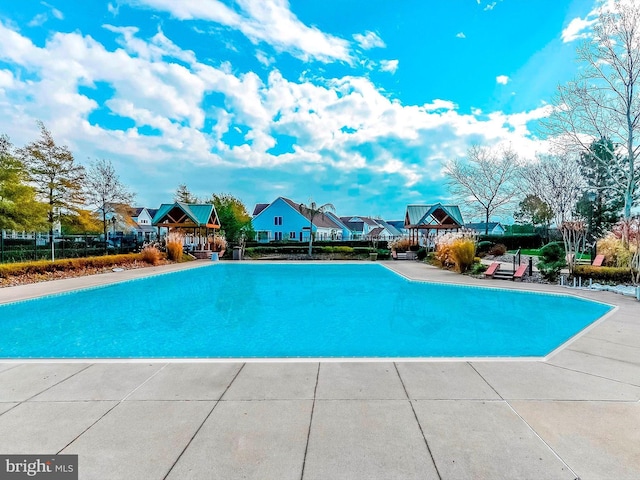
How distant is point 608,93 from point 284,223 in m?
32.4

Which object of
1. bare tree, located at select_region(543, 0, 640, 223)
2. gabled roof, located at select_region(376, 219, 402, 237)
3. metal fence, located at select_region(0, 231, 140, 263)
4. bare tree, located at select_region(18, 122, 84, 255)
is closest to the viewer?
metal fence, located at select_region(0, 231, 140, 263)

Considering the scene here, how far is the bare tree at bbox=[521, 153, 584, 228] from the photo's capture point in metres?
26.6

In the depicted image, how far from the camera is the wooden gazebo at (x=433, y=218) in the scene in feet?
81.7

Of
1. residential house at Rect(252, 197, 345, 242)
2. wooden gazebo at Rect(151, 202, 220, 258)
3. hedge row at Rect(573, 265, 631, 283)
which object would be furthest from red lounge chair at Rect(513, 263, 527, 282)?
residential house at Rect(252, 197, 345, 242)

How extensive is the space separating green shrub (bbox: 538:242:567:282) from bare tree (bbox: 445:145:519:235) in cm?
2118

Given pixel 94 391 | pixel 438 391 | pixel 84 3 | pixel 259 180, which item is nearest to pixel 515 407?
pixel 438 391

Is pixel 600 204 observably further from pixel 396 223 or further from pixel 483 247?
pixel 396 223

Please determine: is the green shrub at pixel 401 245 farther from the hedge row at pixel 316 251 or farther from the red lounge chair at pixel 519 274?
the red lounge chair at pixel 519 274

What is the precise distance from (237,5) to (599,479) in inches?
561

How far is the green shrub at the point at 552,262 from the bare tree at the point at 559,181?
1577cm

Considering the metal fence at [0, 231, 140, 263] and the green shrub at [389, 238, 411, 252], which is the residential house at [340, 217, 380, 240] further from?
the metal fence at [0, 231, 140, 263]

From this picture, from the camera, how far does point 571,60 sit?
16.2 meters

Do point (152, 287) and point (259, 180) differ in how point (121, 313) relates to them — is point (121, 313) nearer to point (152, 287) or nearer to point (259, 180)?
point (152, 287)

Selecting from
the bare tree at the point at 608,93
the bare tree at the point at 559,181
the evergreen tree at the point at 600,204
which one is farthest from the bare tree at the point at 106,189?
the evergreen tree at the point at 600,204
